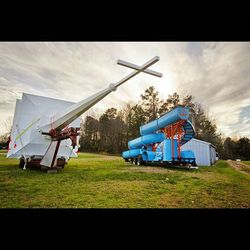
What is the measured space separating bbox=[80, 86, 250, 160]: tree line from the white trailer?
994mm

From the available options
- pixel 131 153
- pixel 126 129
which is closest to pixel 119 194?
pixel 126 129

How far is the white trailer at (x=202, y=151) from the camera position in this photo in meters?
10.2

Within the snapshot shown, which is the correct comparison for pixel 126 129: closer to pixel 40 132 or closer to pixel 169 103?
pixel 169 103

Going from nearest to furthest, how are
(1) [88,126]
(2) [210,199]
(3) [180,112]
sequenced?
(2) [210,199]
(1) [88,126]
(3) [180,112]

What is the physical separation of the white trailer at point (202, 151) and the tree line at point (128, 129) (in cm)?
99

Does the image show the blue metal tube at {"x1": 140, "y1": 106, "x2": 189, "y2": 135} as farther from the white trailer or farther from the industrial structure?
the industrial structure

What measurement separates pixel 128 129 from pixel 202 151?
429 centimetres

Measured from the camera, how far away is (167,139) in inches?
345
